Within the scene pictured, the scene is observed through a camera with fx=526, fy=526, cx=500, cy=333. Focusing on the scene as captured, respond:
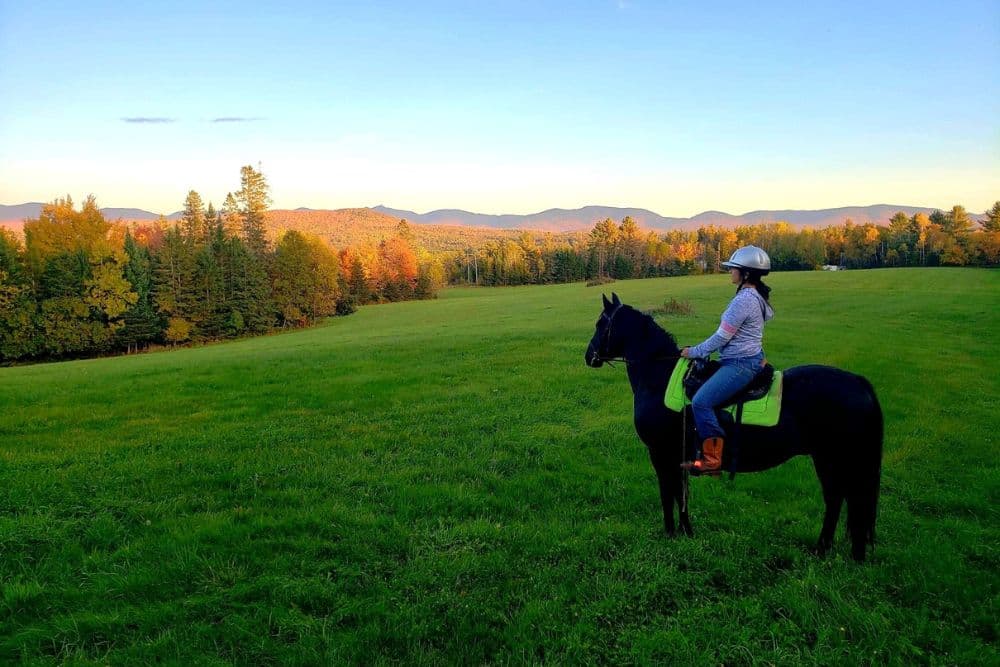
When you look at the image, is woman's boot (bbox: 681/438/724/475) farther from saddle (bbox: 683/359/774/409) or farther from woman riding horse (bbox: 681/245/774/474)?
saddle (bbox: 683/359/774/409)

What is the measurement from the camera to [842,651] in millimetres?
4484

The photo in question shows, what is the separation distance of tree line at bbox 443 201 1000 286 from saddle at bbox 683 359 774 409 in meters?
98.3

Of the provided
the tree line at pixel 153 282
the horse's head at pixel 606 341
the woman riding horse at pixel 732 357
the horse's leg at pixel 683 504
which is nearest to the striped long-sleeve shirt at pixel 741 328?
the woman riding horse at pixel 732 357

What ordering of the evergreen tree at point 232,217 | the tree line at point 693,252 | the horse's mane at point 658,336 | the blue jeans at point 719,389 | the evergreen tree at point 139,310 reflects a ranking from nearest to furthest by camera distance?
the blue jeans at point 719,389
the horse's mane at point 658,336
the evergreen tree at point 139,310
the evergreen tree at point 232,217
the tree line at point 693,252

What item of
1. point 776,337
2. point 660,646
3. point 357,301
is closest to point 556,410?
point 660,646

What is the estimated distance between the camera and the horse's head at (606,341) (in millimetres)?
6883

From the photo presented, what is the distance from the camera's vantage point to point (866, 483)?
19.7 feet

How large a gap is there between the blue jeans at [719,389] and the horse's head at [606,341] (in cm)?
129

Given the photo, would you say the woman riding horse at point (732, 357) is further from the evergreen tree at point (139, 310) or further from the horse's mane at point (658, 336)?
the evergreen tree at point (139, 310)

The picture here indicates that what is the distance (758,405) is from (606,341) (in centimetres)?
194

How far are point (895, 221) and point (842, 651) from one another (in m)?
136

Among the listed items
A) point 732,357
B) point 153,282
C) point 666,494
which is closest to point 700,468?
point 666,494

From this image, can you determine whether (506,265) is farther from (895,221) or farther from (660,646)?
(660,646)

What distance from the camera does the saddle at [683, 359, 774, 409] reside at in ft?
19.7
